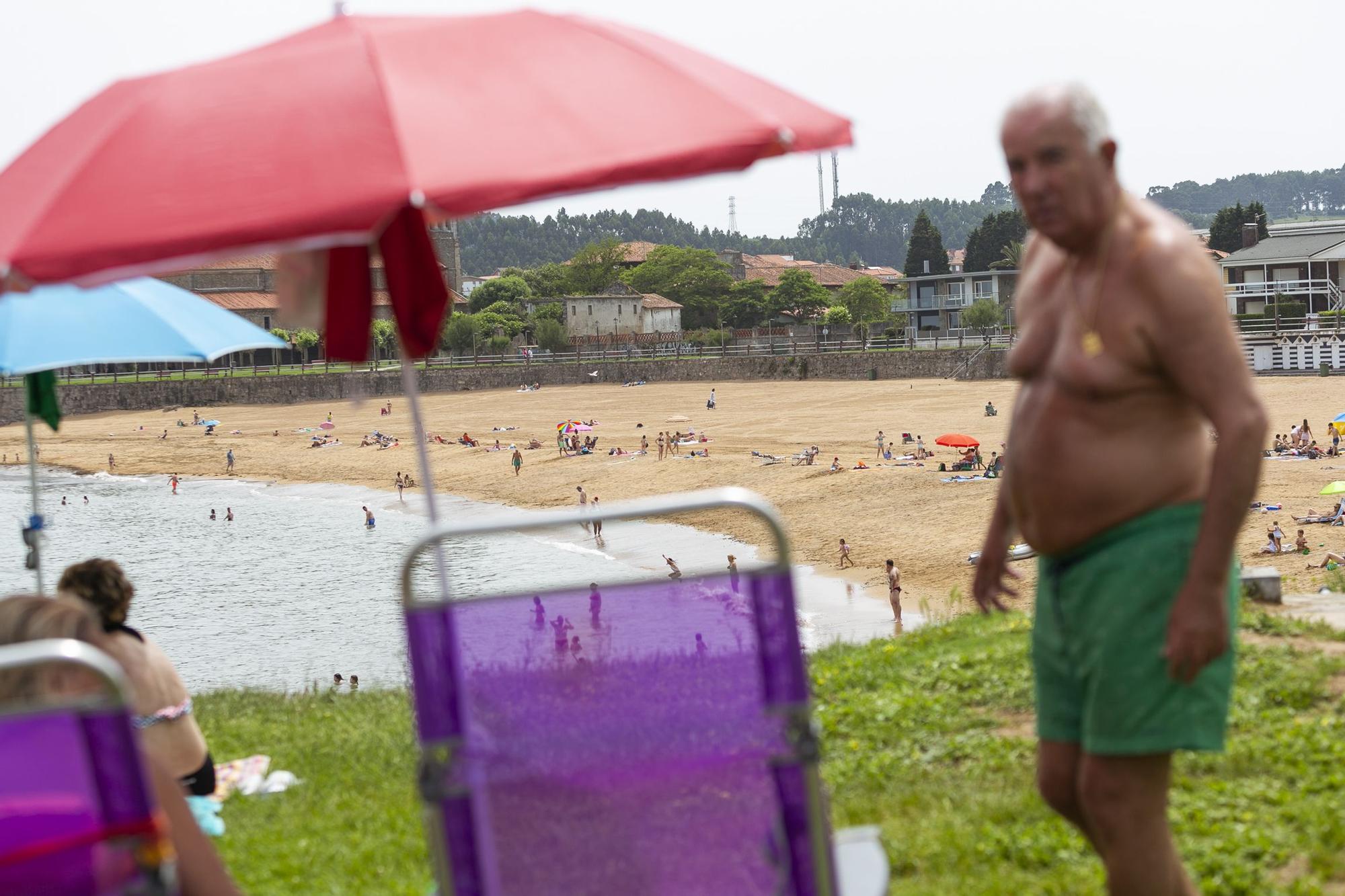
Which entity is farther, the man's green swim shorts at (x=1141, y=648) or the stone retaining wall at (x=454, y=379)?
the stone retaining wall at (x=454, y=379)

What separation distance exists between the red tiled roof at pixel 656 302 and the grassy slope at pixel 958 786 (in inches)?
3136

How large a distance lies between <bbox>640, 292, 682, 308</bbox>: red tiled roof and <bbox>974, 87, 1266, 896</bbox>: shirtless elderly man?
8334 cm

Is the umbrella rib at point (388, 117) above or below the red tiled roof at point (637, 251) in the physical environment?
below

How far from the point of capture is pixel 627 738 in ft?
7.13

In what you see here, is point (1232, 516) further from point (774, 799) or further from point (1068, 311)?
point (774, 799)

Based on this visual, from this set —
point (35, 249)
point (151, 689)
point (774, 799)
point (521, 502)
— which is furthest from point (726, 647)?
point (521, 502)

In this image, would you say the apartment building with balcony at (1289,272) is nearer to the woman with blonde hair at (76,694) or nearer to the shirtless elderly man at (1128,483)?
the shirtless elderly man at (1128,483)

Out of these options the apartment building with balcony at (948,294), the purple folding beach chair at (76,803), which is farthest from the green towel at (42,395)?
the apartment building with balcony at (948,294)

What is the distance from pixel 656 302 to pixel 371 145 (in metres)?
84.8

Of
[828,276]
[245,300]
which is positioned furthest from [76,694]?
[828,276]

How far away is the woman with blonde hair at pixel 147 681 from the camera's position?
384 cm

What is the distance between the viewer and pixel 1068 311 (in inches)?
98.3

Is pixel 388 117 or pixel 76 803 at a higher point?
pixel 388 117

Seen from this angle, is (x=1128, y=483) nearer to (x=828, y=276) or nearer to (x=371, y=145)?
(x=371, y=145)
